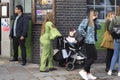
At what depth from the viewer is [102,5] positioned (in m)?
11.8

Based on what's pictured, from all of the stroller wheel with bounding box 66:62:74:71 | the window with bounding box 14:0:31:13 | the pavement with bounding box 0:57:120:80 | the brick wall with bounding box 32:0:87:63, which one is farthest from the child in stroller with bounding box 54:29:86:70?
the window with bounding box 14:0:31:13

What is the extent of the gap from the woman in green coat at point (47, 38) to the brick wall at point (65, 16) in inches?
40.7

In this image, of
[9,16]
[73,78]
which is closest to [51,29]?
[73,78]

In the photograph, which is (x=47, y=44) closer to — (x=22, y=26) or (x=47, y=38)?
(x=47, y=38)

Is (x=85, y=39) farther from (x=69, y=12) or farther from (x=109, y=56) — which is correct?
(x=69, y=12)

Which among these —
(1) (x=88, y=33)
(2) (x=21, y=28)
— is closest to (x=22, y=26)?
(2) (x=21, y=28)

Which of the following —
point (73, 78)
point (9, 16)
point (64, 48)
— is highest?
point (9, 16)

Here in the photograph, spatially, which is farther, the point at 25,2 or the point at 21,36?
the point at 25,2

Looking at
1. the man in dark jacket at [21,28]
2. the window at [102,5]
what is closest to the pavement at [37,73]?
the man in dark jacket at [21,28]

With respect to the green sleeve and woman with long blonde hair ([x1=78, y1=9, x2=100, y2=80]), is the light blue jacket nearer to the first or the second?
woman with long blonde hair ([x1=78, y1=9, x2=100, y2=80])

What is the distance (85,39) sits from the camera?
9.28m

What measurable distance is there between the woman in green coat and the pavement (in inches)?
14.9

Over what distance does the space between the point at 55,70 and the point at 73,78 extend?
120 centimetres

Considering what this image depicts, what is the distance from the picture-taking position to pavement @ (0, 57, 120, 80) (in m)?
9.59
